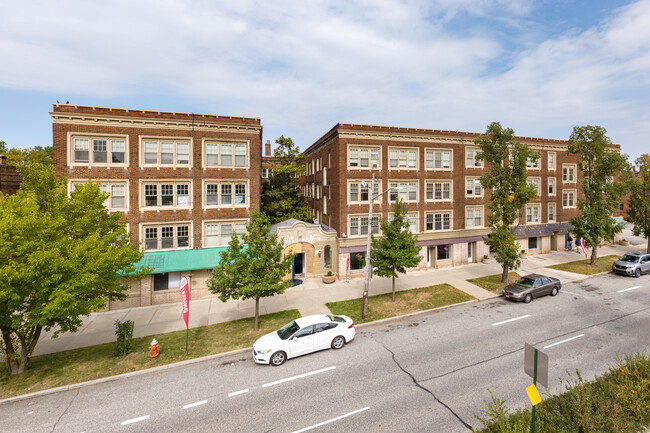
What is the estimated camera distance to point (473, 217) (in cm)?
3114

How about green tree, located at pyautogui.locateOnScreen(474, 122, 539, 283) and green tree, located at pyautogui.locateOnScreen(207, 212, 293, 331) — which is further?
green tree, located at pyautogui.locateOnScreen(474, 122, 539, 283)

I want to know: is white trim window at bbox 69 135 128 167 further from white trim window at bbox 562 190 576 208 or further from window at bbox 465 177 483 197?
white trim window at bbox 562 190 576 208

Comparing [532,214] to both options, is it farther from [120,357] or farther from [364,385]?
[120,357]

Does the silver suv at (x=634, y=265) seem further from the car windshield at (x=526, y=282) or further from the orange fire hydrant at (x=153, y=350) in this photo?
the orange fire hydrant at (x=153, y=350)

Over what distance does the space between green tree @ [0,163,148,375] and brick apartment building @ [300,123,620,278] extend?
18.0 metres

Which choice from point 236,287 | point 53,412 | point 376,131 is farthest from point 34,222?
point 376,131

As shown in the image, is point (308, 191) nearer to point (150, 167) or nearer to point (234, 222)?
point (234, 222)

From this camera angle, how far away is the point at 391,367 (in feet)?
40.9

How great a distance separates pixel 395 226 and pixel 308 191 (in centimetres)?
2069

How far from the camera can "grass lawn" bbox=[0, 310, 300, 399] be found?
12.3 meters

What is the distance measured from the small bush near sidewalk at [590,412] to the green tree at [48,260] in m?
15.4

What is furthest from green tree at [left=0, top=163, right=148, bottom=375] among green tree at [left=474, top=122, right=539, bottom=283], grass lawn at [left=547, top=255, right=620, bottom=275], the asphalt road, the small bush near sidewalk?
grass lawn at [left=547, top=255, right=620, bottom=275]

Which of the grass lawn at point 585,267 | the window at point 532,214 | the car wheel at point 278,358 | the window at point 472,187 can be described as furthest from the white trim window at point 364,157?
the grass lawn at point 585,267

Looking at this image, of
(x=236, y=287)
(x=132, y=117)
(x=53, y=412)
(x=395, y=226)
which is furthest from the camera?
(x=132, y=117)
